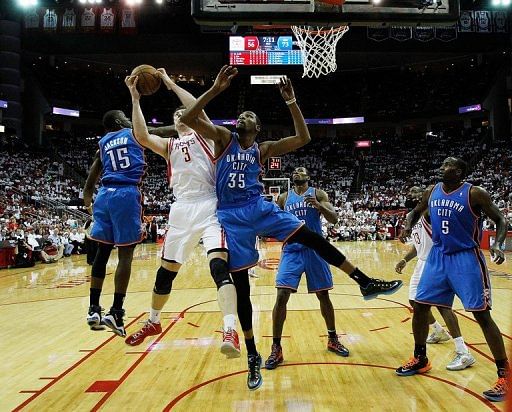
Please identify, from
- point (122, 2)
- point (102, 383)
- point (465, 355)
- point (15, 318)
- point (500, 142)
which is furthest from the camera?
point (500, 142)

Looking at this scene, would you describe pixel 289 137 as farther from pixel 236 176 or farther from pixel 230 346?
pixel 230 346

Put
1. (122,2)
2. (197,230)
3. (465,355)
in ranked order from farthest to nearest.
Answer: (122,2) → (465,355) → (197,230)

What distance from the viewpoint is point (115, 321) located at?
4176 millimetres

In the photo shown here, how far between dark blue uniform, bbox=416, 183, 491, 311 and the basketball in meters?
2.82

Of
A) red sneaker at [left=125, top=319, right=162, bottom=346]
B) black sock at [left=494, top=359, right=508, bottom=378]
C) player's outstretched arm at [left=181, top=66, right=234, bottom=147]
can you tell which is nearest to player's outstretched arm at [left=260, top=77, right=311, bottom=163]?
player's outstretched arm at [left=181, top=66, right=234, bottom=147]

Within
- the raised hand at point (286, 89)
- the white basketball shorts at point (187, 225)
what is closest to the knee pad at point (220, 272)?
the white basketball shorts at point (187, 225)

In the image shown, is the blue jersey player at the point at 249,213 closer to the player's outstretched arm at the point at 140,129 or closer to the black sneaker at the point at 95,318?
the player's outstretched arm at the point at 140,129

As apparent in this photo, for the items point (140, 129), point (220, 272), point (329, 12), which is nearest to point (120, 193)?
point (140, 129)

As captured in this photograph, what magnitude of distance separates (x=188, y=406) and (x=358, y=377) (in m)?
1.62

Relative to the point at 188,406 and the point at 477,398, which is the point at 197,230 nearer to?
the point at 188,406

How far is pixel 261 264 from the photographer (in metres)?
14.5

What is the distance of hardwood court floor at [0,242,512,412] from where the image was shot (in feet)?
12.7

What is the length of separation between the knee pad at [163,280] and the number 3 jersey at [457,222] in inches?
95.7

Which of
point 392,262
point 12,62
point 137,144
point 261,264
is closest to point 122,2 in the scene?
point 12,62
